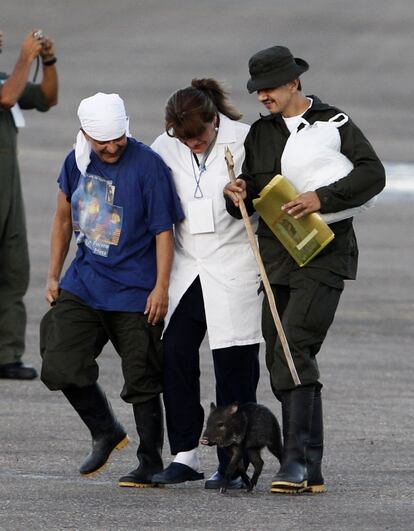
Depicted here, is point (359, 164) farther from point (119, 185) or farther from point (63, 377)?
point (63, 377)

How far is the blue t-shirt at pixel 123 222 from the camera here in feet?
25.4

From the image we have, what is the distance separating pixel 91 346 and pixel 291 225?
1.08 meters

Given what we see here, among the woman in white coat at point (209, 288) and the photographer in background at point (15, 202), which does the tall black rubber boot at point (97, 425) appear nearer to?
the woman in white coat at point (209, 288)

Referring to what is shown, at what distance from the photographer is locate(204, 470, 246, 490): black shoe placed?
7.72 metres

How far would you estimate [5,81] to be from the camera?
440 inches

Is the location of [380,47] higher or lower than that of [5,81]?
lower

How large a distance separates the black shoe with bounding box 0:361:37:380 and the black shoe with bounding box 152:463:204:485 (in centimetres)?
336

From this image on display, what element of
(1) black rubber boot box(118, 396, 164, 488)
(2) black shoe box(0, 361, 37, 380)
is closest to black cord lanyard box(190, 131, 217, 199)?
(1) black rubber boot box(118, 396, 164, 488)

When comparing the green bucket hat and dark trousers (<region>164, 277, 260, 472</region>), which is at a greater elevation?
the green bucket hat

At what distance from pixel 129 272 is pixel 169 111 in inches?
28.6

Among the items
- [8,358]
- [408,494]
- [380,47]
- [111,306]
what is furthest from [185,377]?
[380,47]

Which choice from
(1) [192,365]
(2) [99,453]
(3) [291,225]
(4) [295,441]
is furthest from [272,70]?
(2) [99,453]

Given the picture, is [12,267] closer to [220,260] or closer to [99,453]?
[99,453]

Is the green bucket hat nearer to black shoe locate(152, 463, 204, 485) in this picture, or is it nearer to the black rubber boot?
the black rubber boot
